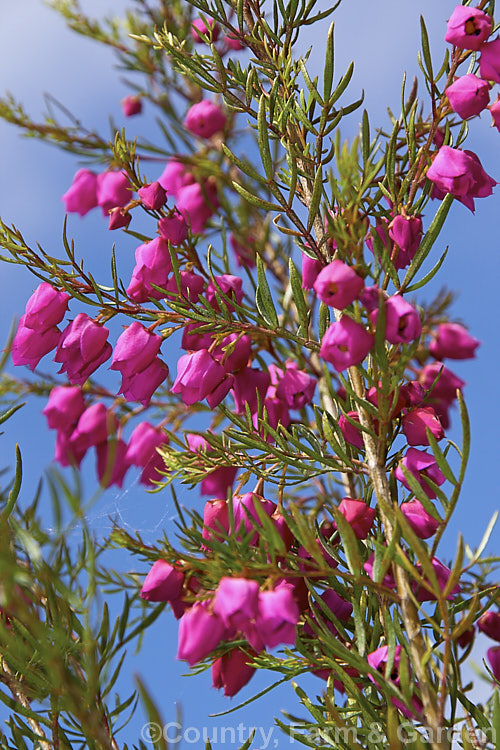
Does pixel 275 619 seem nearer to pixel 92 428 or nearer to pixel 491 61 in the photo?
pixel 92 428

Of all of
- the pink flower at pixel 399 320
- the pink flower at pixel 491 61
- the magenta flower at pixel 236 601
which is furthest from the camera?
the pink flower at pixel 491 61

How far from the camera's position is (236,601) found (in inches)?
17.5

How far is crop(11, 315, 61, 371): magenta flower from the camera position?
729 mm

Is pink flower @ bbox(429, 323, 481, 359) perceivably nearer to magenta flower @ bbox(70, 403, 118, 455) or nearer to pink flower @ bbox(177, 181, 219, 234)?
pink flower @ bbox(177, 181, 219, 234)

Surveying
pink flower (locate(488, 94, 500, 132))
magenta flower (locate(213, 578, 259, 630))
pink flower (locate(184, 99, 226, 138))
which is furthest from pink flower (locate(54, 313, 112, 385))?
pink flower (locate(184, 99, 226, 138))

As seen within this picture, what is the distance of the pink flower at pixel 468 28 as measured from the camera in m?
0.65

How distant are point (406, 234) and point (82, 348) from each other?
12.8 inches

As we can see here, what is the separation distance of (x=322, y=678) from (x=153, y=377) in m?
0.34

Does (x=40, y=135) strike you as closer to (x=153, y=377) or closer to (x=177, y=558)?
(x=153, y=377)

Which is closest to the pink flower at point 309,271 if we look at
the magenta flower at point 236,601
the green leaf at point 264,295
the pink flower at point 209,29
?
the green leaf at point 264,295

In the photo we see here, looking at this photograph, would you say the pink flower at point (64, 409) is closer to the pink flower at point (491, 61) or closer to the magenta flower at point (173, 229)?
the magenta flower at point (173, 229)

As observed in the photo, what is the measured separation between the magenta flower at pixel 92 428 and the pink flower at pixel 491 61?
0.50 m

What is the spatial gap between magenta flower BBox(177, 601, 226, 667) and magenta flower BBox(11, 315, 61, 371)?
0.35m

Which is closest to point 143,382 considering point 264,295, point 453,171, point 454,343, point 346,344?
point 264,295
